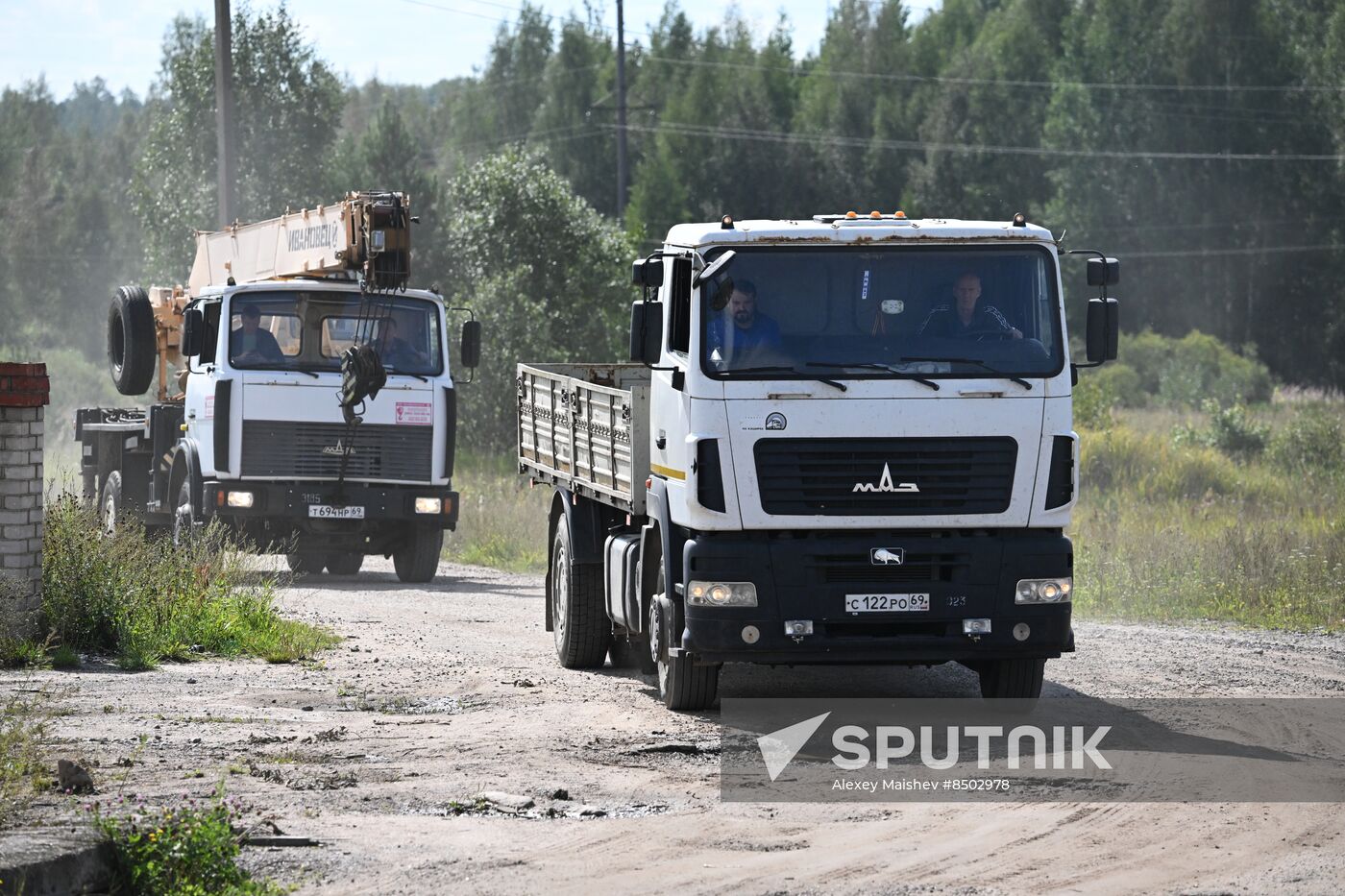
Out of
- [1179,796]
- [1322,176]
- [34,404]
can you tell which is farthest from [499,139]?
[1179,796]

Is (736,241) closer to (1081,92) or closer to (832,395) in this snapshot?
(832,395)

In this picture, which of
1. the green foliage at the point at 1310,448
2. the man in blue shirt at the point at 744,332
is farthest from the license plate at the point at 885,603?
the green foliage at the point at 1310,448

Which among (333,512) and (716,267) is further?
(333,512)

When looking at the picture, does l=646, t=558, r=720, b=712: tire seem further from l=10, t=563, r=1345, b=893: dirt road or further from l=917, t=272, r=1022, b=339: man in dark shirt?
l=917, t=272, r=1022, b=339: man in dark shirt

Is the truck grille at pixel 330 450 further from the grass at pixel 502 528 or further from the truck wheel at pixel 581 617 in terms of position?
the truck wheel at pixel 581 617

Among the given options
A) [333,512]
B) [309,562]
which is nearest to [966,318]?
[333,512]

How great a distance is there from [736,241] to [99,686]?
→ 5.11 m

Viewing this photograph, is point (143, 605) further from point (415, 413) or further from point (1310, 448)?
point (1310, 448)

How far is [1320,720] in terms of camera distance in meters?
10.6

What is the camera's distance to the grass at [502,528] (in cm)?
2392

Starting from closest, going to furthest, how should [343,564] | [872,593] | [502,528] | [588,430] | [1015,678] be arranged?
[872,593], [1015,678], [588,430], [343,564], [502,528]

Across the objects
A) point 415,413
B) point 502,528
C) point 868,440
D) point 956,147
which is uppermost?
point 956,147

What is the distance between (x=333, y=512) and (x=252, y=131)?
36761 mm

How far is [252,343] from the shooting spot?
19281 mm
